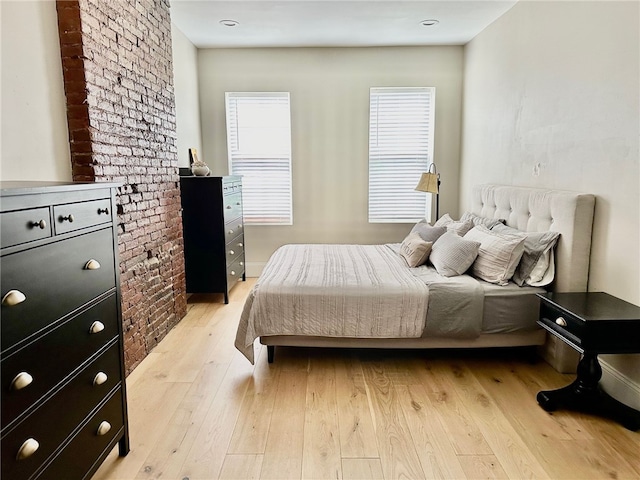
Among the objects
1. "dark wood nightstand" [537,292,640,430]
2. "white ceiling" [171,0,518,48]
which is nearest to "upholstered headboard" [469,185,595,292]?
"dark wood nightstand" [537,292,640,430]

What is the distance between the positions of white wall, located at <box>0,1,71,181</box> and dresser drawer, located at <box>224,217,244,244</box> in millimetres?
1840

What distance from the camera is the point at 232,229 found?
168 inches

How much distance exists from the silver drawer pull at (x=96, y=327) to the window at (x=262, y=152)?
11.5 ft

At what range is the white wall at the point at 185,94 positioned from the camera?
413 cm

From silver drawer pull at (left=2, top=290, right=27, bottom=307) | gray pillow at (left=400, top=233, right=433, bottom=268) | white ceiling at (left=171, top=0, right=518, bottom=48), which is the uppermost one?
white ceiling at (left=171, top=0, right=518, bottom=48)

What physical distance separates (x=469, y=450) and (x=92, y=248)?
73.2 inches

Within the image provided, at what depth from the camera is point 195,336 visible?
3281 mm

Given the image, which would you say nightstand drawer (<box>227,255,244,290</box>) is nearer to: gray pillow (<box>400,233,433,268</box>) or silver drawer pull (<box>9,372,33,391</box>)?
gray pillow (<box>400,233,433,268</box>)

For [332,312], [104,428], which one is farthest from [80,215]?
[332,312]

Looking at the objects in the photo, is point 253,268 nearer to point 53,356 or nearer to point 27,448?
point 53,356

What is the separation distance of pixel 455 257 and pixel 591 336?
105 centimetres

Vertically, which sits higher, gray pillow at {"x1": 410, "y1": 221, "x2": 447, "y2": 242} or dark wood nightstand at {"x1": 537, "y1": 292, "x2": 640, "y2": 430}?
gray pillow at {"x1": 410, "y1": 221, "x2": 447, "y2": 242}

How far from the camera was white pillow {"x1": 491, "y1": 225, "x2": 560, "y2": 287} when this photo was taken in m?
2.66

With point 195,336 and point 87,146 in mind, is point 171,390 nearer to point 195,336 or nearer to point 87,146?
point 195,336
